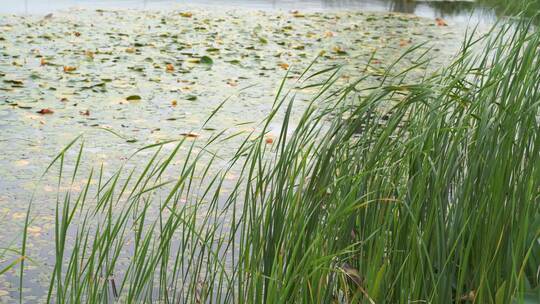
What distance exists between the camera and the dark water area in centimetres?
984

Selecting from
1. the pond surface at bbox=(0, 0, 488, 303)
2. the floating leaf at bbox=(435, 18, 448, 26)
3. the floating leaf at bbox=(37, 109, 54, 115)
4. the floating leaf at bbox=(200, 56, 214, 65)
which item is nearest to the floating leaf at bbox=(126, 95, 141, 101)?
the pond surface at bbox=(0, 0, 488, 303)

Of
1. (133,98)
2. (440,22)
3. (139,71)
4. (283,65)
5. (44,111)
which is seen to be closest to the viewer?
(44,111)

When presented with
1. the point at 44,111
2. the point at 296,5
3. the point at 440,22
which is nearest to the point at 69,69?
the point at 44,111

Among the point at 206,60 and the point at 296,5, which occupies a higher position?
the point at 296,5

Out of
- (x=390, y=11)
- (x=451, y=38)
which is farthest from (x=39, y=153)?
(x=390, y=11)

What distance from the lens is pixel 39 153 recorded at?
437cm

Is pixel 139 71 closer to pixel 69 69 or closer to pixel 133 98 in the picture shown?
pixel 69 69

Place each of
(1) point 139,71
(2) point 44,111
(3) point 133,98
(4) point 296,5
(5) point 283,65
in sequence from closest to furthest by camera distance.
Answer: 1. (2) point 44,111
2. (3) point 133,98
3. (1) point 139,71
4. (5) point 283,65
5. (4) point 296,5

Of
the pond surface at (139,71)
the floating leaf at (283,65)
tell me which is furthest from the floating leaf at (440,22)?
the floating leaf at (283,65)

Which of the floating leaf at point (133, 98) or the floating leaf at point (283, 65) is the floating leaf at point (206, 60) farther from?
the floating leaf at point (133, 98)

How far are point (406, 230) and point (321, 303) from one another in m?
0.25

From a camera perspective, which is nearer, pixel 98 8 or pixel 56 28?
pixel 56 28

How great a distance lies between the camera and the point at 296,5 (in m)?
11.4

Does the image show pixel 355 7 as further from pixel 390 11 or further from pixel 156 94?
pixel 156 94
